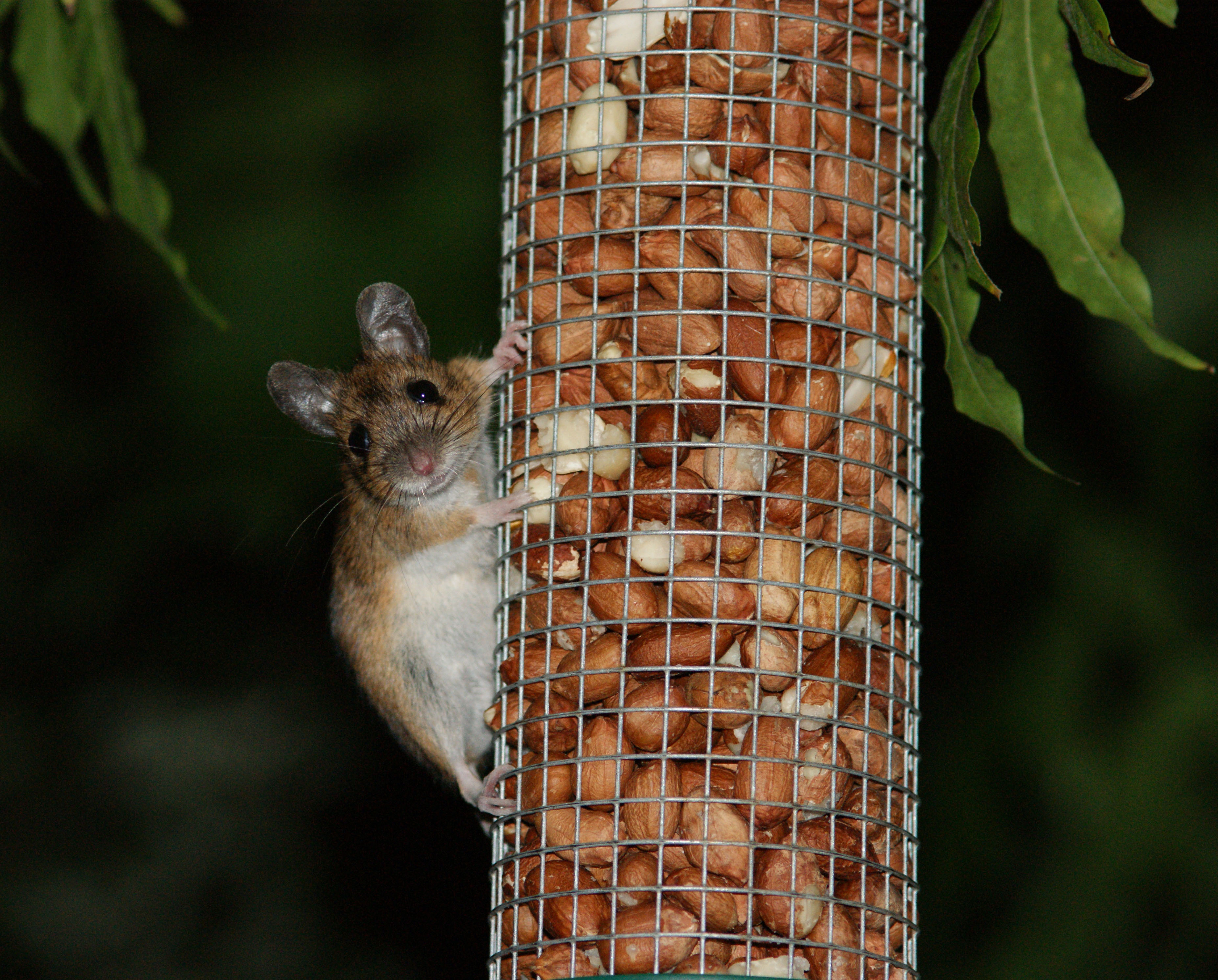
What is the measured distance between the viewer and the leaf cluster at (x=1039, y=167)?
7.06ft

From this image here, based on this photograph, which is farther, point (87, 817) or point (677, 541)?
point (87, 817)

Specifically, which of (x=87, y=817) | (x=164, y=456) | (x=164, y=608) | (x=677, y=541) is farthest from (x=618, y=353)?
(x=87, y=817)

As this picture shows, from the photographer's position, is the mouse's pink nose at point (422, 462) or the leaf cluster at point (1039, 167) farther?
the mouse's pink nose at point (422, 462)

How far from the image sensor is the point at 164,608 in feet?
23.6

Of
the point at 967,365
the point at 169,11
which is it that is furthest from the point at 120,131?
the point at 967,365

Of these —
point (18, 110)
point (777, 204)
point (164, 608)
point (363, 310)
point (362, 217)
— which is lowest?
point (777, 204)

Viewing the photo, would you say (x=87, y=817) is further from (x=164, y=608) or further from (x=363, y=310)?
(x=363, y=310)

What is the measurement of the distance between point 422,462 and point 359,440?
26 centimetres

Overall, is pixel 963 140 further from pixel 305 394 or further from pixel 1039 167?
pixel 305 394

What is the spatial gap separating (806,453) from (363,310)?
5.02 ft

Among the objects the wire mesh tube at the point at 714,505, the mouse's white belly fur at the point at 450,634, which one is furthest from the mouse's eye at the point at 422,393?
the wire mesh tube at the point at 714,505

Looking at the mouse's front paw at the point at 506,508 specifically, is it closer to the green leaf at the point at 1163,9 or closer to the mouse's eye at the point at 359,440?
the mouse's eye at the point at 359,440

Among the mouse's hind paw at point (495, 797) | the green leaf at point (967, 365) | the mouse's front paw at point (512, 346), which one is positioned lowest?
the mouse's hind paw at point (495, 797)

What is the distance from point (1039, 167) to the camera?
2230mm
